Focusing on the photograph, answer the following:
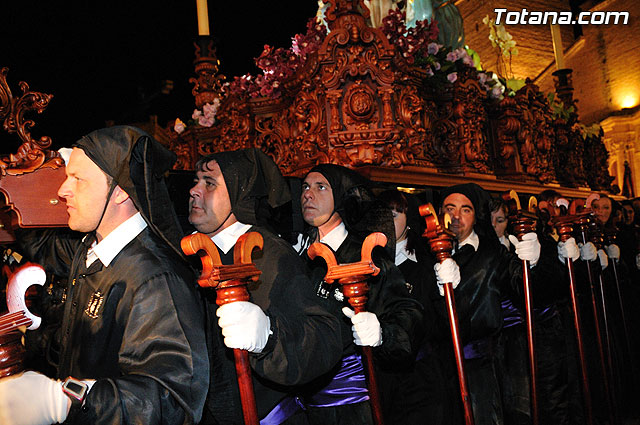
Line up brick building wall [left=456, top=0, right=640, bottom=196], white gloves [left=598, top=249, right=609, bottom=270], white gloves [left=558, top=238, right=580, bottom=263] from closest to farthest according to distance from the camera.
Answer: white gloves [left=558, top=238, right=580, bottom=263] < white gloves [left=598, top=249, right=609, bottom=270] < brick building wall [left=456, top=0, right=640, bottom=196]

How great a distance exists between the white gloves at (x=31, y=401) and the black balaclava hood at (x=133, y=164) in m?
0.63

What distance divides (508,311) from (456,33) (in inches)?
117

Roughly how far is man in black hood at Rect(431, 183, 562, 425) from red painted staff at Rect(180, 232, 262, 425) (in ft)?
7.61

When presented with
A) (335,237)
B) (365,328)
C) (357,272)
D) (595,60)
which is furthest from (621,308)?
(595,60)

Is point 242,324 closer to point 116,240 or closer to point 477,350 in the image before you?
point 116,240

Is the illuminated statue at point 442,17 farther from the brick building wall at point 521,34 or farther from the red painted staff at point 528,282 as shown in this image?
the brick building wall at point 521,34

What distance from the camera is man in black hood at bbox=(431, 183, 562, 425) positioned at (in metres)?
4.32

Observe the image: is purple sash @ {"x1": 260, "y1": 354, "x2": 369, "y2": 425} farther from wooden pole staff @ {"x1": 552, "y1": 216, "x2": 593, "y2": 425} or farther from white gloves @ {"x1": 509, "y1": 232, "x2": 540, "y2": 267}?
wooden pole staff @ {"x1": 552, "y1": 216, "x2": 593, "y2": 425}

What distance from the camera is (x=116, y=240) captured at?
6.85 feet

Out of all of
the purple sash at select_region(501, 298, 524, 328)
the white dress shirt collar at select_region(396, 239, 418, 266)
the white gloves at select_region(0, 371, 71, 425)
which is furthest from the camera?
the purple sash at select_region(501, 298, 524, 328)

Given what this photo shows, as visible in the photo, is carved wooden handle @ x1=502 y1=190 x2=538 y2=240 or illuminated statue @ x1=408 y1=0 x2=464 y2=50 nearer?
carved wooden handle @ x1=502 y1=190 x2=538 y2=240

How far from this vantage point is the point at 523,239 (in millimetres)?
4449

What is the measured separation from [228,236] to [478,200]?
8.31 ft

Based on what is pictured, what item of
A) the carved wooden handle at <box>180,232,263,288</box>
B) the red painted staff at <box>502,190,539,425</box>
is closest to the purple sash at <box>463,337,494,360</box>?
the red painted staff at <box>502,190,539,425</box>
